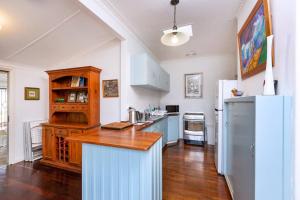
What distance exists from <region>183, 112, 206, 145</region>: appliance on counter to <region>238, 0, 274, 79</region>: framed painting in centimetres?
221

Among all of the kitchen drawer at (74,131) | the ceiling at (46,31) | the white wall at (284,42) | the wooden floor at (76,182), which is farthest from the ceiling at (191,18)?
the wooden floor at (76,182)

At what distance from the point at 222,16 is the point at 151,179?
2.86 meters

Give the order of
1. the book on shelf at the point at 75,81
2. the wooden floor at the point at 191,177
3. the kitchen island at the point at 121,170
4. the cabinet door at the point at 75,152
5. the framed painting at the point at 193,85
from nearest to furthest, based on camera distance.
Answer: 1. the kitchen island at the point at 121,170
2. the wooden floor at the point at 191,177
3. the cabinet door at the point at 75,152
4. the book on shelf at the point at 75,81
5. the framed painting at the point at 193,85

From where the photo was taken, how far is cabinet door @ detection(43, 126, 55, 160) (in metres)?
2.86

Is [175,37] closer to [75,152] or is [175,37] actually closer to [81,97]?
[81,97]

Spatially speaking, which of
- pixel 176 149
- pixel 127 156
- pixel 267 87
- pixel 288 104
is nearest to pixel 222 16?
pixel 267 87

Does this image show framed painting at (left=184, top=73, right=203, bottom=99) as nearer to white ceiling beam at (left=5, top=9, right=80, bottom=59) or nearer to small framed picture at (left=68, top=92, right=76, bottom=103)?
small framed picture at (left=68, top=92, right=76, bottom=103)

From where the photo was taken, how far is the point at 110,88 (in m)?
2.98

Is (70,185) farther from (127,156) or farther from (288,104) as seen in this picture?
(288,104)

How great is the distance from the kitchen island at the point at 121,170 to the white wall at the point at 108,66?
145 cm

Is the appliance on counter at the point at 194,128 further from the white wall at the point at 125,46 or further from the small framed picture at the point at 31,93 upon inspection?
the small framed picture at the point at 31,93

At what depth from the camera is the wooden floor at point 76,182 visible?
1960 millimetres

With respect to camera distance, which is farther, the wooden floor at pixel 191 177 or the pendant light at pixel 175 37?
the wooden floor at pixel 191 177

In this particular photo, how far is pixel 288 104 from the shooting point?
1.07m
